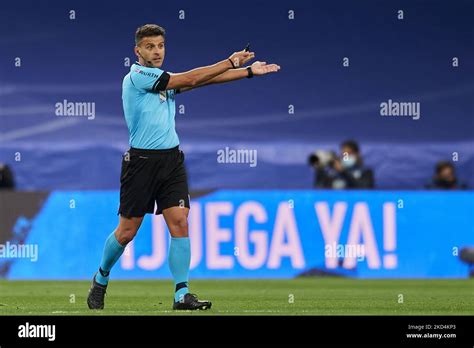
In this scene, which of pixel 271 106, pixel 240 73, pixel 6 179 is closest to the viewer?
pixel 240 73

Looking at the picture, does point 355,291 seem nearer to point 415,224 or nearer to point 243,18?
point 415,224

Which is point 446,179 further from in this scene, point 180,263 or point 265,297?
point 180,263

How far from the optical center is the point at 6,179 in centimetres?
2019

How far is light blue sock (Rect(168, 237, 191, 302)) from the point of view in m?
12.0

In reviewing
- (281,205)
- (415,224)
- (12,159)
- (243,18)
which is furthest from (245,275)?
(243,18)

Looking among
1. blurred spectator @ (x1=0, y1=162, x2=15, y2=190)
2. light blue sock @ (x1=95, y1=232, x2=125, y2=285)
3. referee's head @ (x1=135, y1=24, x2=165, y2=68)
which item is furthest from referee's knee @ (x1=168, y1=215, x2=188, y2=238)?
blurred spectator @ (x1=0, y1=162, x2=15, y2=190)

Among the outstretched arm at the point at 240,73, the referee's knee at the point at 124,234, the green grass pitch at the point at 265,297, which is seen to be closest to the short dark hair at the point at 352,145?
the green grass pitch at the point at 265,297

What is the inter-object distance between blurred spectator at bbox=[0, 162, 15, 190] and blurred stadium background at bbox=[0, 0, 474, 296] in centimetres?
12

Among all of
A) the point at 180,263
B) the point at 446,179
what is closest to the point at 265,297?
the point at 180,263

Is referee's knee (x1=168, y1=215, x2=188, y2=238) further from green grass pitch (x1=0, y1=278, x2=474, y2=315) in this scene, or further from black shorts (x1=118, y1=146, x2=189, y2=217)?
green grass pitch (x1=0, y1=278, x2=474, y2=315)

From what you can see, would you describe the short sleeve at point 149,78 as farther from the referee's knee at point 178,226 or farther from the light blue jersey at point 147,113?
the referee's knee at point 178,226

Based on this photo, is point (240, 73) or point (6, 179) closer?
point (240, 73)

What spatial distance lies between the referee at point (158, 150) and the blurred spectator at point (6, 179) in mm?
8238

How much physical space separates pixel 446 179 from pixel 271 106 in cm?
327
